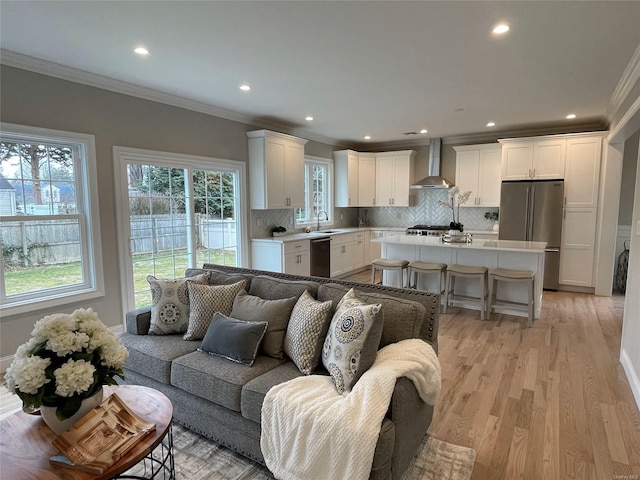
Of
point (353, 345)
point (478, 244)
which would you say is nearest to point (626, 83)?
point (478, 244)

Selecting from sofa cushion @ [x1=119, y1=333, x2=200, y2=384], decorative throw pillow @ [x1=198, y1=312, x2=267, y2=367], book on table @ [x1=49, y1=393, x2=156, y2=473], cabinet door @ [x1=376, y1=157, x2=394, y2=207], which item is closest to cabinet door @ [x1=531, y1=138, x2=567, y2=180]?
cabinet door @ [x1=376, y1=157, x2=394, y2=207]

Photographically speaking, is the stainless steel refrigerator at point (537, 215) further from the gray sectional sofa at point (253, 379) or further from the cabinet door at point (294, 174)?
the gray sectional sofa at point (253, 379)

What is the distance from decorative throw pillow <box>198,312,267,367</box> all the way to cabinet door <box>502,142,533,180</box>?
5.41 metres

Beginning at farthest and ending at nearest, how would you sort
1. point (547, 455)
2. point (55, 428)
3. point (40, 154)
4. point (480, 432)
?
point (40, 154) → point (480, 432) → point (547, 455) → point (55, 428)

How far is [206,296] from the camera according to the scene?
2.68 metres

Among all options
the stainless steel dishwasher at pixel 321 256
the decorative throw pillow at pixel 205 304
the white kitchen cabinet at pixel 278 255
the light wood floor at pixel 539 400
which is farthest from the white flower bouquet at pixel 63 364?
the stainless steel dishwasher at pixel 321 256

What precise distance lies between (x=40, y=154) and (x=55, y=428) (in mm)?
2814

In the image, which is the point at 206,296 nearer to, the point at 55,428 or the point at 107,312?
the point at 55,428

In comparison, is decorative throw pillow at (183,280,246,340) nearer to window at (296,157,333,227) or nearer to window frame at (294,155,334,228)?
window frame at (294,155,334,228)

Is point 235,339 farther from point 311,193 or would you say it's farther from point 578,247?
Result: point 578,247

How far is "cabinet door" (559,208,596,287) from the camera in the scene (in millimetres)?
5625

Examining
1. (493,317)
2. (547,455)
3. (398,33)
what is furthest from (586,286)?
(398,33)

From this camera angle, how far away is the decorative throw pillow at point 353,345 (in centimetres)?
186

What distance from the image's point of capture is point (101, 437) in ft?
4.78
